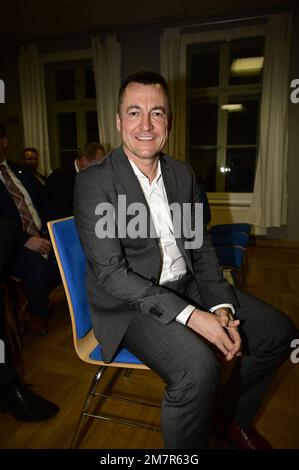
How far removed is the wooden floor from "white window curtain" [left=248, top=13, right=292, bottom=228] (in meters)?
2.30

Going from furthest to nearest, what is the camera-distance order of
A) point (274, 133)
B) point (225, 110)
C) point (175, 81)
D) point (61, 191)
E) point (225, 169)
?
1. point (225, 169)
2. point (225, 110)
3. point (175, 81)
4. point (274, 133)
5. point (61, 191)

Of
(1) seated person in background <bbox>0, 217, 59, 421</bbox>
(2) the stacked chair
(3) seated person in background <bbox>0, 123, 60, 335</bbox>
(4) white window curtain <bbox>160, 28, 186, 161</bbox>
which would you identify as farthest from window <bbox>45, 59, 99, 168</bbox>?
(1) seated person in background <bbox>0, 217, 59, 421</bbox>

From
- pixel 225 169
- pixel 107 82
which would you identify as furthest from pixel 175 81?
pixel 225 169

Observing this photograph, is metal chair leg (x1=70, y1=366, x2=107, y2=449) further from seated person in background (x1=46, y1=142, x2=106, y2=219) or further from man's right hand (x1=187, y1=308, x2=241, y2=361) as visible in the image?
seated person in background (x1=46, y1=142, x2=106, y2=219)

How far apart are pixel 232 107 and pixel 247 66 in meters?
0.60

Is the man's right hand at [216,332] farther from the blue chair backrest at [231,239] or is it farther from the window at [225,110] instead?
the window at [225,110]

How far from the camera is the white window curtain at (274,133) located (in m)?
3.96

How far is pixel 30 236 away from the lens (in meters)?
2.15

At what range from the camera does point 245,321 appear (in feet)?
3.76

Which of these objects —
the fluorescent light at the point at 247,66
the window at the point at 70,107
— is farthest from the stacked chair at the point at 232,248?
the window at the point at 70,107

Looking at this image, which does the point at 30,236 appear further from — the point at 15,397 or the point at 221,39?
the point at 221,39

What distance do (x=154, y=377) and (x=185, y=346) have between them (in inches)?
35.8

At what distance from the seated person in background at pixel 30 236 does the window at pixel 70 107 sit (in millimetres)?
3312
